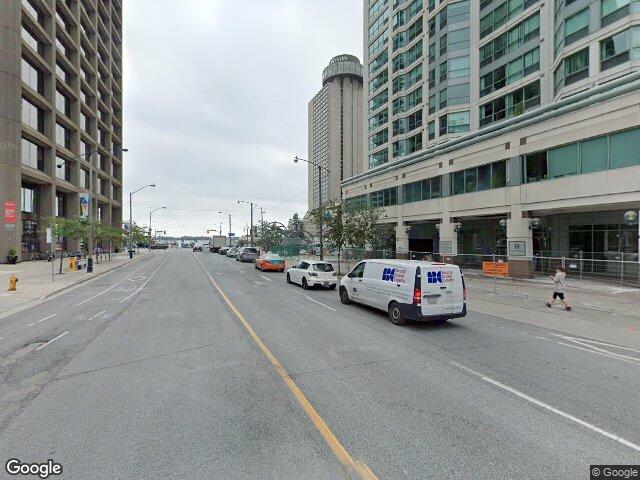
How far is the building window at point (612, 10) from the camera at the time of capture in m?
22.1

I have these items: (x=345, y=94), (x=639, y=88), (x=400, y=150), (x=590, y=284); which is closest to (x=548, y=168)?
(x=639, y=88)

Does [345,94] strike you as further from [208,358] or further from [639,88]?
[208,358]

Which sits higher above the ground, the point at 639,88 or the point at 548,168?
the point at 639,88

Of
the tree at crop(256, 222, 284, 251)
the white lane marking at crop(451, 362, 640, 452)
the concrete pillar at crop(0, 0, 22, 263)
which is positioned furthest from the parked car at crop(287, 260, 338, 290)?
the tree at crop(256, 222, 284, 251)

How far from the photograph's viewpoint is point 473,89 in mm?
35750

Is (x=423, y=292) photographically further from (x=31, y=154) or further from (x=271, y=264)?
(x=31, y=154)

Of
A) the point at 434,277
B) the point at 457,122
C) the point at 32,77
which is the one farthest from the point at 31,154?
the point at 457,122

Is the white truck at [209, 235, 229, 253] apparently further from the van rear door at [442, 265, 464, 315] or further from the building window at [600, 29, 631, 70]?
the van rear door at [442, 265, 464, 315]

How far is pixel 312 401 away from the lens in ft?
16.0

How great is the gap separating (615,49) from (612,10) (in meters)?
2.60

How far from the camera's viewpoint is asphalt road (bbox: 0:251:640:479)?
11.7ft

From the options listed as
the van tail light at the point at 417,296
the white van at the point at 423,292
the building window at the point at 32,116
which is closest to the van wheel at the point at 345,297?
the white van at the point at 423,292

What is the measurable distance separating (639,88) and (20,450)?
23.4 meters

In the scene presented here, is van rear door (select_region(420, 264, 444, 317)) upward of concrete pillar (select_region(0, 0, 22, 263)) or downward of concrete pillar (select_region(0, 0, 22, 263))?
downward
